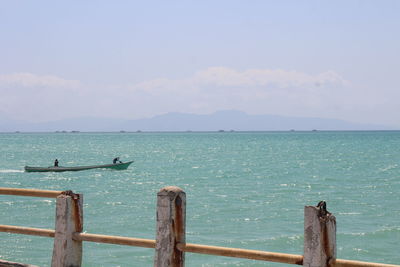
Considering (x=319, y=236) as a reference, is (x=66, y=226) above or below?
below

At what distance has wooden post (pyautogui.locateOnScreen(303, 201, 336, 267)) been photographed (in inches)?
209

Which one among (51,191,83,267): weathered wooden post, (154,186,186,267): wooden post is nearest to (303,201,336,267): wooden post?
(154,186,186,267): wooden post

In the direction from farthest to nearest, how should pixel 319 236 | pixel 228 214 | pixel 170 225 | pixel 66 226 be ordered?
pixel 228 214
pixel 66 226
pixel 170 225
pixel 319 236

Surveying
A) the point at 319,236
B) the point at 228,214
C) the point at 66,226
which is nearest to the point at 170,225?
the point at 66,226

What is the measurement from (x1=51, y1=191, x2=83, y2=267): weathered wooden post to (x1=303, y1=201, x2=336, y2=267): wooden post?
2557 millimetres

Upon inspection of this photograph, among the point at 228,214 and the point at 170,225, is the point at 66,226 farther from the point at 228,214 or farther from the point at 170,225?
the point at 228,214

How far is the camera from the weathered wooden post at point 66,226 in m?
6.61

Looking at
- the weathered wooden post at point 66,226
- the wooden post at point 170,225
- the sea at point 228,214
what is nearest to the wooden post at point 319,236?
the wooden post at point 170,225

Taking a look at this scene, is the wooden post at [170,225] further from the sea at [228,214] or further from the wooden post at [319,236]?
the sea at [228,214]

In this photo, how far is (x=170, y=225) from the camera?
19.9 feet

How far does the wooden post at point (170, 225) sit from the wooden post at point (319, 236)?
1.30 metres

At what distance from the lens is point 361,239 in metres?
19.8

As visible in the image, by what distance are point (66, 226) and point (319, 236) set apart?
8.90 ft

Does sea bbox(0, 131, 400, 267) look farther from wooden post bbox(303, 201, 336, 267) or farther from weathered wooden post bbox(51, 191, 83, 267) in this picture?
wooden post bbox(303, 201, 336, 267)
